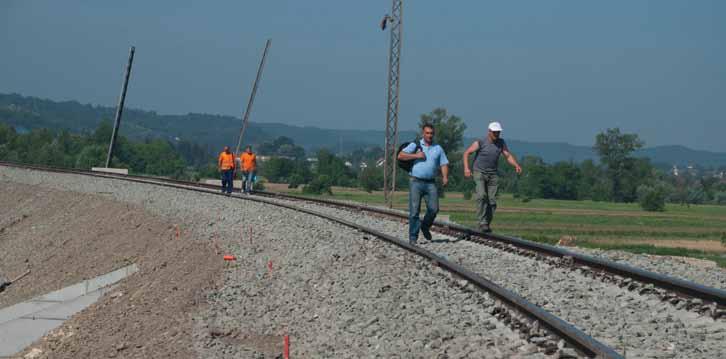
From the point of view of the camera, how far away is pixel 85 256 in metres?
23.4

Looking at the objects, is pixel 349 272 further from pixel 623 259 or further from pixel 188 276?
pixel 623 259

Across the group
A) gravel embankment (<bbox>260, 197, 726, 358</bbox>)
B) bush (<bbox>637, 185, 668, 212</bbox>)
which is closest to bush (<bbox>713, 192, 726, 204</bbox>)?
bush (<bbox>637, 185, 668, 212</bbox>)

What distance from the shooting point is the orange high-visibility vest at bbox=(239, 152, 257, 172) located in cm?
3116

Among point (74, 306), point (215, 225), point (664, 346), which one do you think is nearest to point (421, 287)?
point (664, 346)

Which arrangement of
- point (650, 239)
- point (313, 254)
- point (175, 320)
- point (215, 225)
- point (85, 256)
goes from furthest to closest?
point (650, 239) < point (85, 256) < point (215, 225) < point (313, 254) < point (175, 320)

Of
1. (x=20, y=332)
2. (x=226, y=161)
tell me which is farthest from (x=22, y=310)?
(x=226, y=161)

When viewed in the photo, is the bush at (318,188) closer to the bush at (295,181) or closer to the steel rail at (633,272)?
the bush at (295,181)

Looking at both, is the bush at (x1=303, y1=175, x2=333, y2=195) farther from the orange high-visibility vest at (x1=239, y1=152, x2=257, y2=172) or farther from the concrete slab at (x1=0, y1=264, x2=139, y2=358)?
the concrete slab at (x1=0, y1=264, x2=139, y2=358)

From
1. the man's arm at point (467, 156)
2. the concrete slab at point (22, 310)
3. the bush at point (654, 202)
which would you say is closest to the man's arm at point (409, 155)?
the man's arm at point (467, 156)

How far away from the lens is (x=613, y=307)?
346 inches

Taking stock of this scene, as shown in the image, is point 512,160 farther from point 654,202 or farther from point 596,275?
point 654,202

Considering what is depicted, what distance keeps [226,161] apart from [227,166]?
329mm

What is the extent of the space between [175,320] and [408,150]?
5122mm

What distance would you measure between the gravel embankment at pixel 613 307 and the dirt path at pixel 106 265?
3.72 meters
